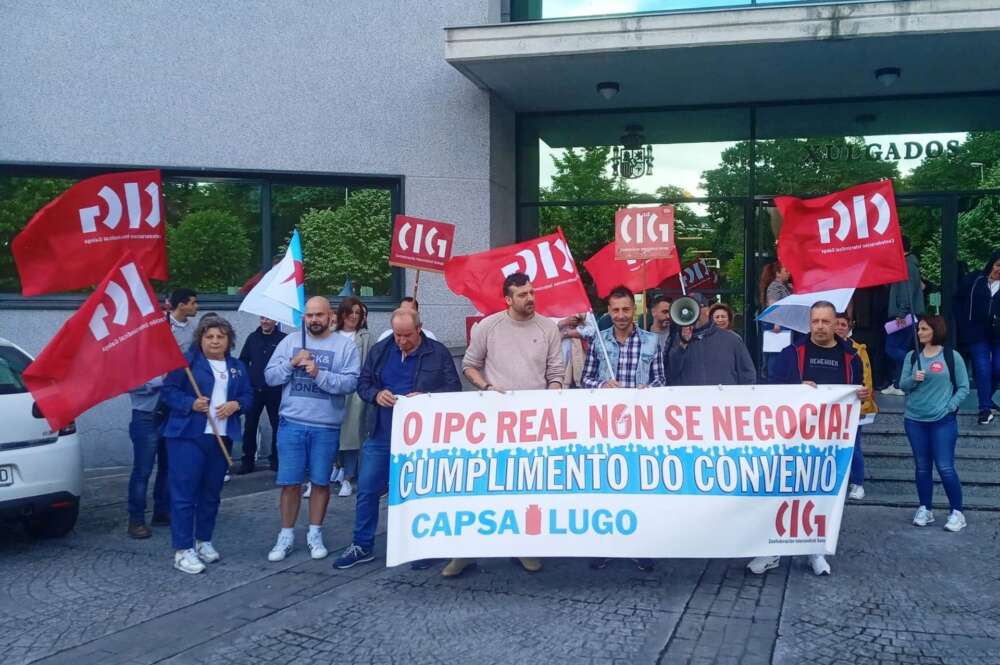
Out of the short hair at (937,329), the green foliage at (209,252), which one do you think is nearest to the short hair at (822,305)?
the short hair at (937,329)

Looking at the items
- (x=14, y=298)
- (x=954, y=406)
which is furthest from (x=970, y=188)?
(x=14, y=298)

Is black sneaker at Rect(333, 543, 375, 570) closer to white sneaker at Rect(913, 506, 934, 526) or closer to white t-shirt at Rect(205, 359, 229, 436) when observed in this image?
white t-shirt at Rect(205, 359, 229, 436)

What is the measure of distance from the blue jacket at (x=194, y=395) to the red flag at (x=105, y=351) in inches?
9.7

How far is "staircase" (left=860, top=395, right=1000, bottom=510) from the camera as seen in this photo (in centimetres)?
807

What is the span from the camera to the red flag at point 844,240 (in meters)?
6.25

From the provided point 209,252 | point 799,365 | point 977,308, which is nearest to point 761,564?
point 799,365

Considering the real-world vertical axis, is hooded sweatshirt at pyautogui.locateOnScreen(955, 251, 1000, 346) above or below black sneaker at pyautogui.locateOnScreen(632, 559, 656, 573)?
above

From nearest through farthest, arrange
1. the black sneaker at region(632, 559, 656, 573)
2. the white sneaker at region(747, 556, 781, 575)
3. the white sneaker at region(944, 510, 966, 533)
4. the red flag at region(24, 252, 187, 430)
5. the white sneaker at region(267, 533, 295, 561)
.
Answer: the red flag at region(24, 252, 187, 430) < the white sneaker at region(747, 556, 781, 575) < the black sneaker at region(632, 559, 656, 573) < the white sneaker at region(267, 533, 295, 561) < the white sneaker at region(944, 510, 966, 533)

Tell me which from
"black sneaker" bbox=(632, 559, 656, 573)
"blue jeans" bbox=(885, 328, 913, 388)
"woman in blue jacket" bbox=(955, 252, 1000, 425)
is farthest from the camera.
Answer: "blue jeans" bbox=(885, 328, 913, 388)

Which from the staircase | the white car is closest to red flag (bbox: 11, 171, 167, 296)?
the white car

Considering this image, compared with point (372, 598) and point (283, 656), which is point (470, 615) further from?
point (283, 656)

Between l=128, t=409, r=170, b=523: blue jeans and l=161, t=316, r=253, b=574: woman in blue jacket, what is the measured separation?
847 millimetres

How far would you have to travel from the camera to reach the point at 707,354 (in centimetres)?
642

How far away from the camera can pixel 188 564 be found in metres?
6.03
